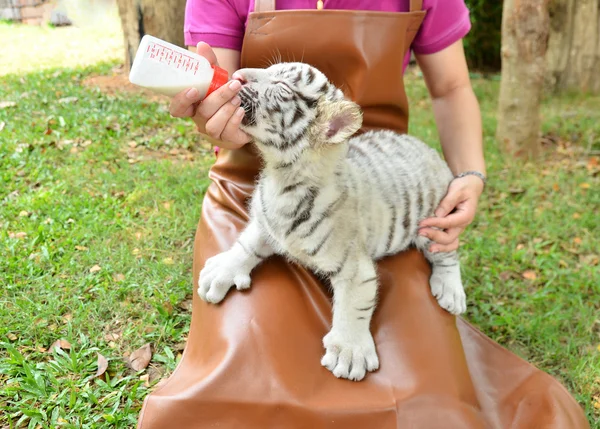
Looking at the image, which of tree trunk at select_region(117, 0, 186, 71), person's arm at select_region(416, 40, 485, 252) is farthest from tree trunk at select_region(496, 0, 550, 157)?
tree trunk at select_region(117, 0, 186, 71)

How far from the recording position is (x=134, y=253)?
306 cm

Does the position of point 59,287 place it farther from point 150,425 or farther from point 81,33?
point 81,33

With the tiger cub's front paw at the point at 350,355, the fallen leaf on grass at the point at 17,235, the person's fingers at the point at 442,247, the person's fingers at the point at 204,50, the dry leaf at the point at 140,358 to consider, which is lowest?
the dry leaf at the point at 140,358

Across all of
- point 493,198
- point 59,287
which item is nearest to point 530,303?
point 493,198

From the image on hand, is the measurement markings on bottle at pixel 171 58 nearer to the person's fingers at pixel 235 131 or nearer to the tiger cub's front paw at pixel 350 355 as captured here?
the person's fingers at pixel 235 131

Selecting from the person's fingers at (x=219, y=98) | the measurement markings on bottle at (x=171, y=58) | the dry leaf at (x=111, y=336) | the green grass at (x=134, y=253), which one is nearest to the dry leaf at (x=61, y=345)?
the green grass at (x=134, y=253)

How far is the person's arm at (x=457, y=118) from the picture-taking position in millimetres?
2242

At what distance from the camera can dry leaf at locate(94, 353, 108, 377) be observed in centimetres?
228

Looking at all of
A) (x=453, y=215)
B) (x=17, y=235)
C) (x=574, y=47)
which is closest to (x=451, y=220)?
(x=453, y=215)

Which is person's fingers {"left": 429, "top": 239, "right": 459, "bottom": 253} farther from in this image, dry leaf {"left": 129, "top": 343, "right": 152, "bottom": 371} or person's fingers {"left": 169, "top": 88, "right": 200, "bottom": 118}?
dry leaf {"left": 129, "top": 343, "right": 152, "bottom": 371}

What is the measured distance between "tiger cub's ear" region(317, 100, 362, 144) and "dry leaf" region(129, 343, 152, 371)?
1.36 m

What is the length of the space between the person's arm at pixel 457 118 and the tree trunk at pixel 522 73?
2123 mm

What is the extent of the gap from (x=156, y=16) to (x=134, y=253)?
3100 mm

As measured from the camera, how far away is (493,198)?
13.1ft
